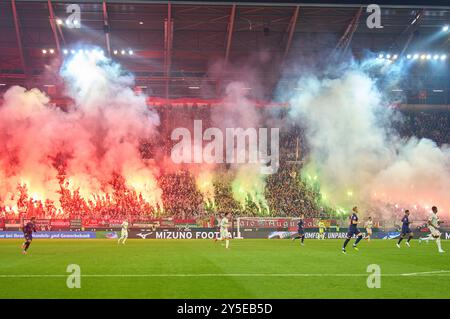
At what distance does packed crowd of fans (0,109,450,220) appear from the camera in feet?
140

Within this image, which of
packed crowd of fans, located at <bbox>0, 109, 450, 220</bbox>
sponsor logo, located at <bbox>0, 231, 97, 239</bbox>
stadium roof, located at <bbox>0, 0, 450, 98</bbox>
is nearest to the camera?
sponsor logo, located at <bbox>0, 231, 97, 239</bbox>

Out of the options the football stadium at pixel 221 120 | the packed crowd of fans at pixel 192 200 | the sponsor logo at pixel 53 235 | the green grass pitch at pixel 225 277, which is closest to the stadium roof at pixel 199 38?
the football stadium at pixel 221 120

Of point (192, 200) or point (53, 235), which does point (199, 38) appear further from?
point (53, 235)

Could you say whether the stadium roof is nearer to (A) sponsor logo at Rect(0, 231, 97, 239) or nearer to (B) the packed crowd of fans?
(B) the packed crowd of fans

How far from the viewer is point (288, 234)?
40.1 metres

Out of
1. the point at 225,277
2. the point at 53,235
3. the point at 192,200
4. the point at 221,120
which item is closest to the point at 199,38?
the point at 221,120

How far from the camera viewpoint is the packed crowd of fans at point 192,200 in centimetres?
4259

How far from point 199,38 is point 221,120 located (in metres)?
8.02

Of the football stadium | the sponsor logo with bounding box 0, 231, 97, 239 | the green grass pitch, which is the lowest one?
the sponsor logo with bounding box 0, 231, 97, 239

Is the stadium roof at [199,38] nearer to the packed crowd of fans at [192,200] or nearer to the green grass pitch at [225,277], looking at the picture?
the packed crowd of fans at [192,200]

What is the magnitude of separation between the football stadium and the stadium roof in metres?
0.14

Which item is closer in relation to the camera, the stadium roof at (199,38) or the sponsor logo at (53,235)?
the sponsor logo at (53,235)

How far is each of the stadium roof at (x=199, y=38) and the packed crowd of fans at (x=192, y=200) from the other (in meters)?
7.26

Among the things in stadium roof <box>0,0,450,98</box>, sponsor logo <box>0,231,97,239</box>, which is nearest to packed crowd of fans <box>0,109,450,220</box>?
sponsor logo <box>0,231,97,239</box>
